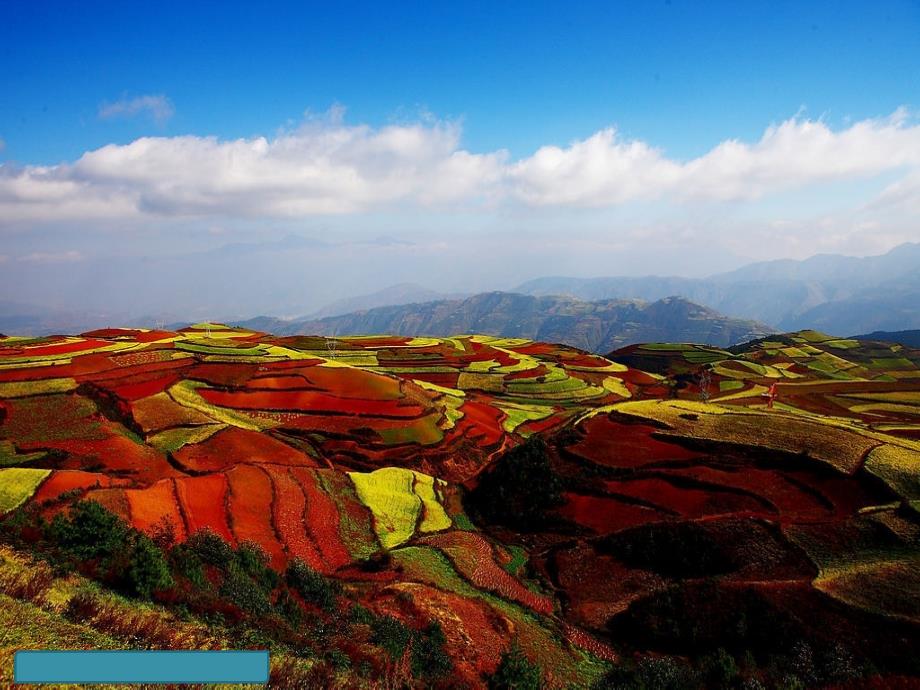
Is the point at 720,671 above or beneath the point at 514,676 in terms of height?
beneath

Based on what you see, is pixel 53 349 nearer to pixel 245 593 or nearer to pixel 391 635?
pixel 245 593

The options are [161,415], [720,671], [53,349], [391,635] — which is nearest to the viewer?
[391,635]

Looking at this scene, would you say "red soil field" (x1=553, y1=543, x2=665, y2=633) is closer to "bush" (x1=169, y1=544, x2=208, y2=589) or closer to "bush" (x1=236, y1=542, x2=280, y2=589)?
"bush" (x1=236, y1=542, x2=280, y2=589)

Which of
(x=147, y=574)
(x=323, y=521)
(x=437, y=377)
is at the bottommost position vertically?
(x=323, y=521)

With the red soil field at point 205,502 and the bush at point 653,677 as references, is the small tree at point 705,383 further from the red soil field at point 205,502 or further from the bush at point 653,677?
the red soil field at point 205,502

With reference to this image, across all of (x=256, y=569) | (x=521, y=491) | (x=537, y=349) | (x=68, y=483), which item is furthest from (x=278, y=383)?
(x=537, y=349)

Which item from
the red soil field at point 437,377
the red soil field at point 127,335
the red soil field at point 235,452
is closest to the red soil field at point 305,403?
the red soil field at point 235,452

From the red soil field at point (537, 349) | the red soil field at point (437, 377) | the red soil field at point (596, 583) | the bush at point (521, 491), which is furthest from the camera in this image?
the red soil field at point (537, 349)
